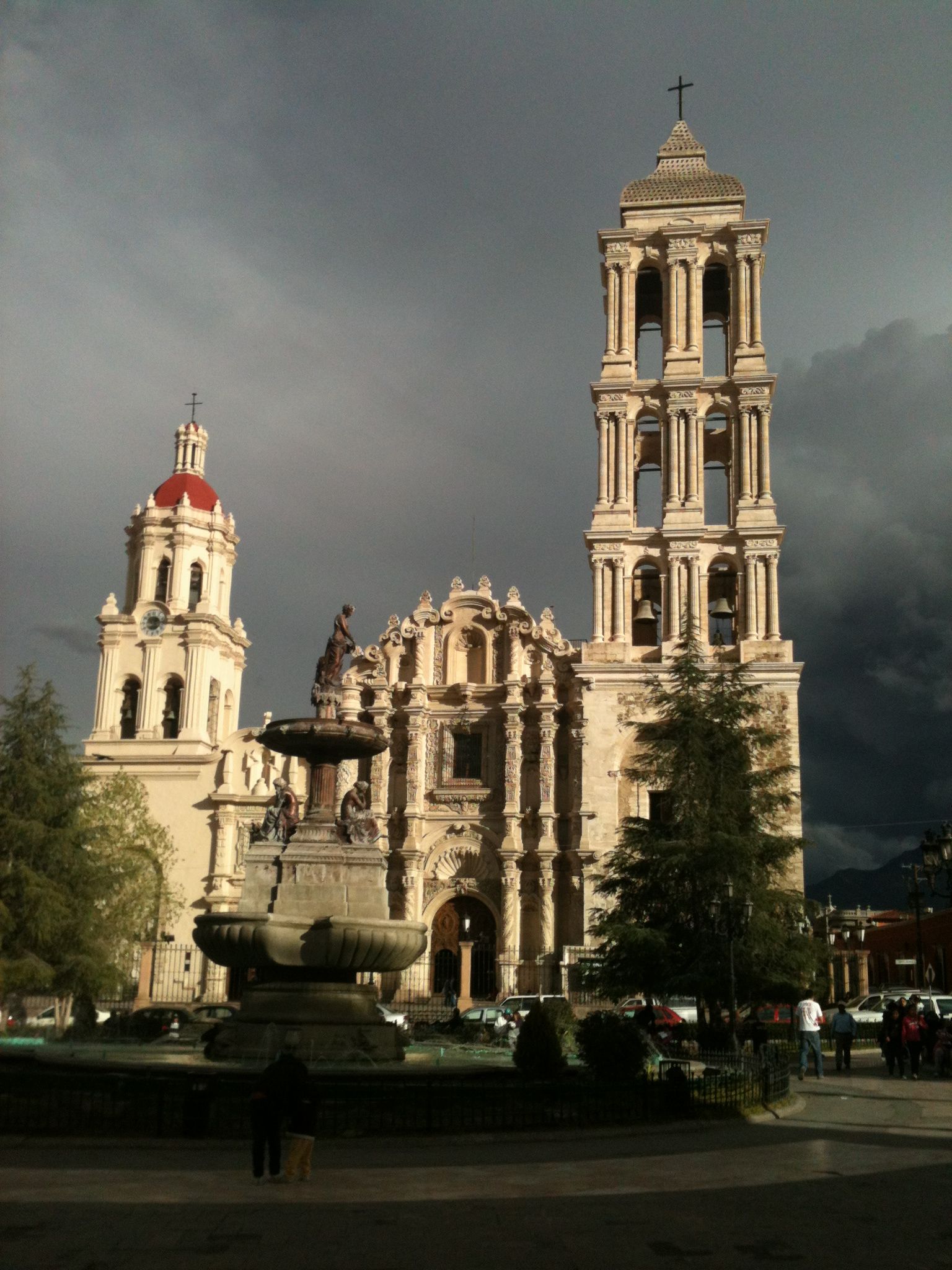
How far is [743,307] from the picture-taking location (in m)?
40.2

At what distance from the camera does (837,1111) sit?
49.7ft

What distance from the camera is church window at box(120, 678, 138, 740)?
4319 centimetres

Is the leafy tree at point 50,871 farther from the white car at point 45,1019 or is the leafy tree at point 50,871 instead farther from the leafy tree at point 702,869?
the leafy tree at point 702,869

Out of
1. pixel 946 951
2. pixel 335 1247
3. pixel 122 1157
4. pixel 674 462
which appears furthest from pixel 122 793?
pixel 335 1247

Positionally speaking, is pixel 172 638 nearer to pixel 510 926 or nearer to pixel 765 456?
pixel 510 926

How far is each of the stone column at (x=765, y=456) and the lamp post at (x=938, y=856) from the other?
1605 cm

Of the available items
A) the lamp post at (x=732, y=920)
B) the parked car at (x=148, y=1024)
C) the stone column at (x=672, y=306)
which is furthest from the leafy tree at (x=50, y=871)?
the stone column at (x=672, y=306)

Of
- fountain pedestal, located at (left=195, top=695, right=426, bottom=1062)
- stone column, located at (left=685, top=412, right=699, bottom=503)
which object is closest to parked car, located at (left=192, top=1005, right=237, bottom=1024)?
fountain pedestal, located at (left=195, top=695, right=426, bottom=1062)

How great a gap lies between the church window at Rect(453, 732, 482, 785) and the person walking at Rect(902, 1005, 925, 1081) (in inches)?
818

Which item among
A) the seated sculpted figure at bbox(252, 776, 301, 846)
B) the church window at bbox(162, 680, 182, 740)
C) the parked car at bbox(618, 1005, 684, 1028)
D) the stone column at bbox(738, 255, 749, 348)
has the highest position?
the stone column at bbox(738, 255, 749, 348)

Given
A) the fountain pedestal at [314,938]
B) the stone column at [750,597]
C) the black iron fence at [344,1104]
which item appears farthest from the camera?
the stone column at [750,597]

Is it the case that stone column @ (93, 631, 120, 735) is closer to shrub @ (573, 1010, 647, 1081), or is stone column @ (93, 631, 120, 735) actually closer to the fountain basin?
the fountain basin

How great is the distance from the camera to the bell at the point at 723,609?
37.7m

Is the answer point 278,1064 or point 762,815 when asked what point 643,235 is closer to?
point 762,815
